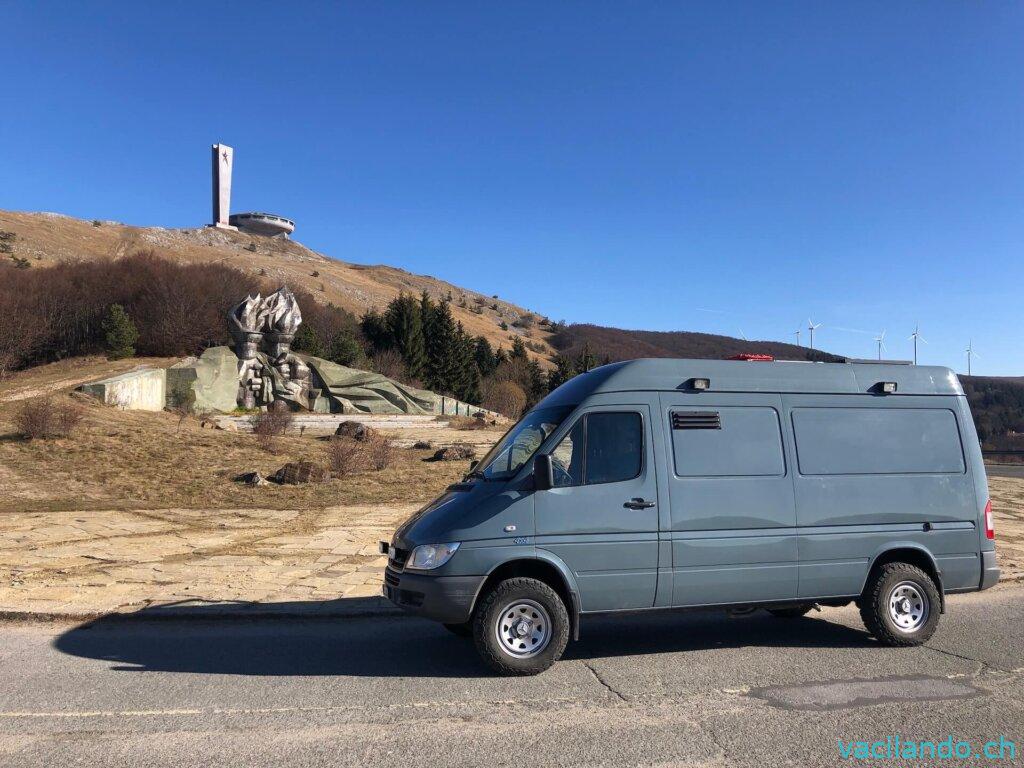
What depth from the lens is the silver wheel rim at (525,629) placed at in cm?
566

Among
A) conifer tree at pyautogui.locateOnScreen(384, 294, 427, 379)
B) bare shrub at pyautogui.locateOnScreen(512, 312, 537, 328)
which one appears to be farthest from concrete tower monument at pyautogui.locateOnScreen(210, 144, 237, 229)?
conifer tree at pyautogui.locateOnScreen(384, 294, 427, 379)

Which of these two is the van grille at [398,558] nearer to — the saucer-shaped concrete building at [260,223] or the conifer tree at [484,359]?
the conifer tree at [484,359]

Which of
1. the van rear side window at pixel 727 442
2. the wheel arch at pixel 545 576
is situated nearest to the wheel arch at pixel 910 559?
the van rear side window at pixel 727 442

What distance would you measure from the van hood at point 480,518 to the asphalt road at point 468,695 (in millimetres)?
1040

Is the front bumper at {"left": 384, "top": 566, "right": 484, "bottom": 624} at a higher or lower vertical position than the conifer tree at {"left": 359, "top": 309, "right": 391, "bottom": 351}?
lower

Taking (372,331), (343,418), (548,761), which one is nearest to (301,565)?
(548,761)

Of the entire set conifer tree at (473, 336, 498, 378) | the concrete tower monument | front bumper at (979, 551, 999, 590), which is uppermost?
the concrete tower monument

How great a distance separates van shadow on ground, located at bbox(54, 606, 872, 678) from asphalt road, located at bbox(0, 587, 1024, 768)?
28 millimetres

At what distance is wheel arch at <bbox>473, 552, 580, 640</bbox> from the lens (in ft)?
18.6

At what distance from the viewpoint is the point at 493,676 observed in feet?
18.7

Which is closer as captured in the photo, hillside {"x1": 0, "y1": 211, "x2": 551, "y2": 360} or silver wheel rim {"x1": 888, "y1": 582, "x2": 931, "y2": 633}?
silver wheel rim {"x1": 888, "y1": 582, "x2": 931, "y2": 633}

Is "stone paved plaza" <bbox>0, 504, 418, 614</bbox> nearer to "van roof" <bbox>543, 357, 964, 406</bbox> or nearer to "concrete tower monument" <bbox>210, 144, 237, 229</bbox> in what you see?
"van roof" <bbox>543, 357, 964, 406</bbox>

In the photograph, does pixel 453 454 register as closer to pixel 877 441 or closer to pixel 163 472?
pixel 163 472

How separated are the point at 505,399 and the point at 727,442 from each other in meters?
45.6
